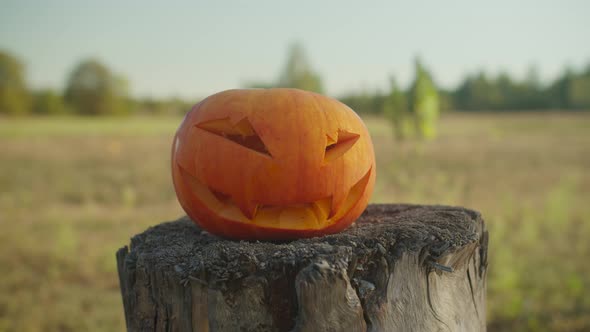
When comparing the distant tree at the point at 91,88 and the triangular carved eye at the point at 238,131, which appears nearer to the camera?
the triangular carved eye at the point at 238,131

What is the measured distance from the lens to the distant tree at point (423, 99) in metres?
10.3

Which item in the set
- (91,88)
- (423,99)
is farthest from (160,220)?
(91,88)

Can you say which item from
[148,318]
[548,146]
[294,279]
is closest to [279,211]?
[294,279]

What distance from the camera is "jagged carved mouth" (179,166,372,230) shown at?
2428 mm

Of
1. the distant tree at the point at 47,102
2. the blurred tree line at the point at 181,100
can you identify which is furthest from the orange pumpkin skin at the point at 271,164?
the distant tree at the point at 47,102

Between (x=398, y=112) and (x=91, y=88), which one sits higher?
(x=91, y=88)

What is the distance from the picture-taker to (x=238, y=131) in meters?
2.43

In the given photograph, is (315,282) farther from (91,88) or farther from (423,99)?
(91,88)

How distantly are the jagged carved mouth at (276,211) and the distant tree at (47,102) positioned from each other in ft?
212

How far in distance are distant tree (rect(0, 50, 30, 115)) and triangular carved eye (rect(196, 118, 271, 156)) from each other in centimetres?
5957

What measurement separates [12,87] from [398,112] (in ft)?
186

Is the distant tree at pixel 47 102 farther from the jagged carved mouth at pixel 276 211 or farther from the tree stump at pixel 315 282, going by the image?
the tree stump at pixel 315 282

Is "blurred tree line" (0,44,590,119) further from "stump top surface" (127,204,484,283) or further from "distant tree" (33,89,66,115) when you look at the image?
"stump top surface" (127,204,484,283)

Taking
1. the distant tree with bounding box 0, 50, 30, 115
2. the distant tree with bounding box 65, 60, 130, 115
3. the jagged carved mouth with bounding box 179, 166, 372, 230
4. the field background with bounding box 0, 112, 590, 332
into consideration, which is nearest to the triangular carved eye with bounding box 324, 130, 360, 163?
the jagged carved mouth with bounding box 179, 166, 372, 230
